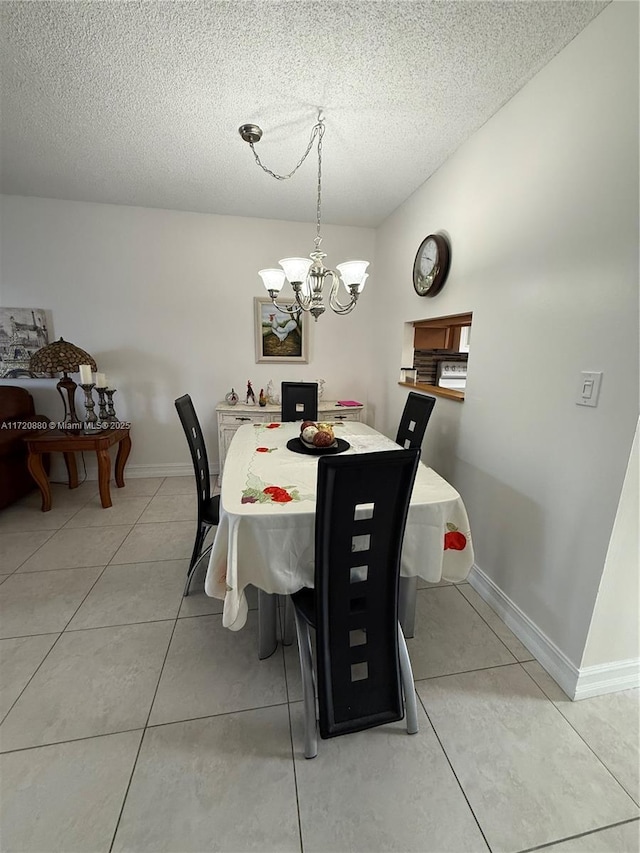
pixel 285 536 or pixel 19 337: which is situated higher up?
pixel 19 337

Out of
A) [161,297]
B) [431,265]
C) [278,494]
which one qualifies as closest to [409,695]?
[278,494]

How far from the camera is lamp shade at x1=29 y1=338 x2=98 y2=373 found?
8.71ft

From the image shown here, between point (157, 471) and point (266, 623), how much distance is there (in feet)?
8.22

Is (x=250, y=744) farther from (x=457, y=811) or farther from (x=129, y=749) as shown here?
(x=457, y=811)

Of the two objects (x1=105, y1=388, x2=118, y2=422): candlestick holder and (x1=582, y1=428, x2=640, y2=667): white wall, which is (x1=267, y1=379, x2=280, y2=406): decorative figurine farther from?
(x1=582, y1=428, x2=640, y2=667): white wall

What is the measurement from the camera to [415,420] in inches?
85.0

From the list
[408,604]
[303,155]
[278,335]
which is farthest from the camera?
[278,335]

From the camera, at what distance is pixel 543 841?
3.12 ft

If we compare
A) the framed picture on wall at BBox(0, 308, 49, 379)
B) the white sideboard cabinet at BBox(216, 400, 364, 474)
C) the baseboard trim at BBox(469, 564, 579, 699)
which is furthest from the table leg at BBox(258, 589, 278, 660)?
the framed picture on wall at BBox(0, 308, 49, 379)

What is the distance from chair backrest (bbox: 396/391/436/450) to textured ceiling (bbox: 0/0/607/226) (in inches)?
58.4

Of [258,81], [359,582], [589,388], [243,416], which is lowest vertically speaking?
[359,582]

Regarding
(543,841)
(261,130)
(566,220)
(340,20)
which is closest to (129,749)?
(543,841)

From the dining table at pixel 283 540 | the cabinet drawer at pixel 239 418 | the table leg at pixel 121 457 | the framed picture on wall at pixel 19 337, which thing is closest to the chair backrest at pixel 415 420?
the dining table at pixel 283 540

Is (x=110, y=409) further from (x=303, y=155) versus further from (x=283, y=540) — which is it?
(x=283, y=540)
